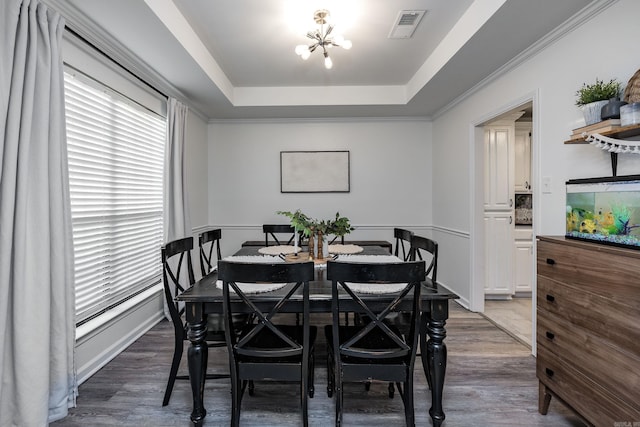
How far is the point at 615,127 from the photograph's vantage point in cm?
158

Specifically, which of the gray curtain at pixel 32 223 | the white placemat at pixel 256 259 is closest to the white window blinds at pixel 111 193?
the gray curtain at pixel 32 223

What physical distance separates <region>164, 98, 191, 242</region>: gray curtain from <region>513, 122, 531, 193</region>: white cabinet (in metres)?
4.15

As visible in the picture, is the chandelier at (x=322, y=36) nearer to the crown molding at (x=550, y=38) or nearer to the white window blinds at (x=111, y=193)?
the crown molding at (x=550, y=38)

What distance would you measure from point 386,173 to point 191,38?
2.94 m

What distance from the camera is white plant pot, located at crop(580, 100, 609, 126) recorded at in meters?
Answer: 1.71

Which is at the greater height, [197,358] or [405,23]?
[405,23]

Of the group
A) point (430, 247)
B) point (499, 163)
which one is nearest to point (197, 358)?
point (430, 247)

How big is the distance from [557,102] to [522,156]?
209 centimetres

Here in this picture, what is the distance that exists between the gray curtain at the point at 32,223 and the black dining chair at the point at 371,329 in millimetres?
1555

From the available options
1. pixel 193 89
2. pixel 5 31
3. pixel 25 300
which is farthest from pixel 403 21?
pixel 25 300

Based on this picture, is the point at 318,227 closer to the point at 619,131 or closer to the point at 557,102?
the point at 619,131

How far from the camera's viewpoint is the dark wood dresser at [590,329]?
127 centimetres

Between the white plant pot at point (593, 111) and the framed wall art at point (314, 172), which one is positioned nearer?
the white plant pot at point (593, 111)

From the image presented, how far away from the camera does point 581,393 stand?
4.89 feet
